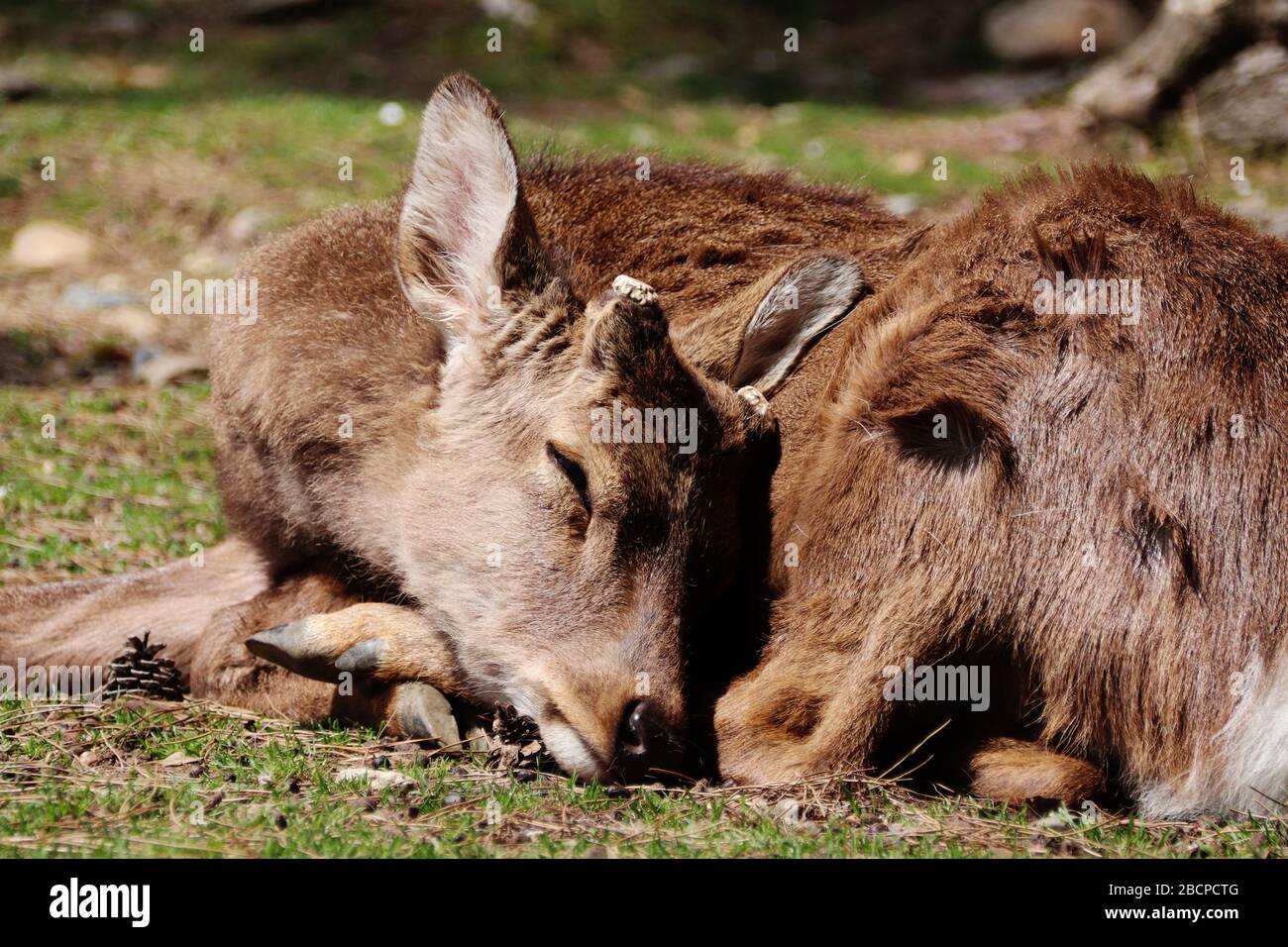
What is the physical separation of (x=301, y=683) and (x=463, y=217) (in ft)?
5.48

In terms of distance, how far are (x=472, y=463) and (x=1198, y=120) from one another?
890 centimetres

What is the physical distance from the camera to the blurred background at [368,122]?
7.40 meters

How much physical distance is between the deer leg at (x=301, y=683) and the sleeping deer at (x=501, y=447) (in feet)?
0.04

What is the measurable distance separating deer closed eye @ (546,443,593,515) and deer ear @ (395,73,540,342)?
0.65 m

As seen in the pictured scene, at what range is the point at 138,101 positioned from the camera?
12094mm

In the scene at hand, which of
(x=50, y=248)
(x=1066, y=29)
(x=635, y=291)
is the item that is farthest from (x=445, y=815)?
(x=1066, y=29)

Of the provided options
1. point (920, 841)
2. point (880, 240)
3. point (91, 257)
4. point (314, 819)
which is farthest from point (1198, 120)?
point (314, 819)

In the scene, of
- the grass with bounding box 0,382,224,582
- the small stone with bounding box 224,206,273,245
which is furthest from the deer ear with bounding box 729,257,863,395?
the small stone with bounding box 224,206,273,245

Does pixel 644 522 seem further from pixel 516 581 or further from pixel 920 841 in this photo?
pixel 920 841

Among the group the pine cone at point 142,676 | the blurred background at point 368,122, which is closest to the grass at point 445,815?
the pine cone at point 142,676

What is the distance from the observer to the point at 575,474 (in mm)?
Result: 4285

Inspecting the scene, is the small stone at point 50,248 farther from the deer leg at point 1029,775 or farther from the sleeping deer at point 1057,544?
the deer leg at point 1029,775

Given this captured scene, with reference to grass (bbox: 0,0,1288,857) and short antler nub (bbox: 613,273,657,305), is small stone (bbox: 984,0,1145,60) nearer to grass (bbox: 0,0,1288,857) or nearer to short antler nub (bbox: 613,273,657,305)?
grass (bbox: 0,0,1288,857)

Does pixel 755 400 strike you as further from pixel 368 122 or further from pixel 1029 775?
pixel 368 122
